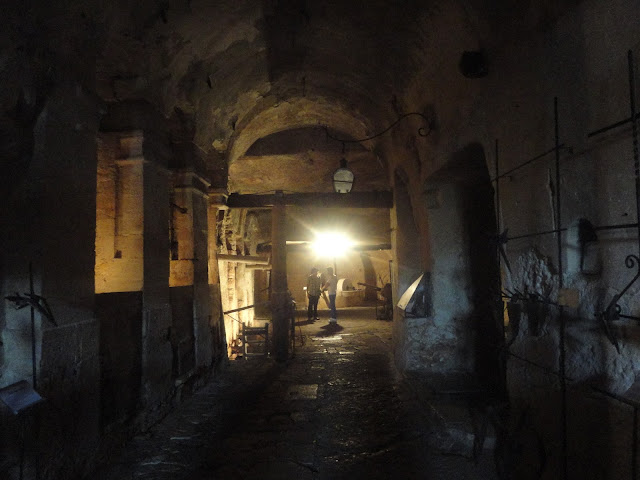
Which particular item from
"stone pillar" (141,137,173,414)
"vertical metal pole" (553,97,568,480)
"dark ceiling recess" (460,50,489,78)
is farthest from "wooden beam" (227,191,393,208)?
"vertical metal pole" (553,97,568,480)

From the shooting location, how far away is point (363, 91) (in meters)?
6.71

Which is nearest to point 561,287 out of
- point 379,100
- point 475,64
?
point 475,64

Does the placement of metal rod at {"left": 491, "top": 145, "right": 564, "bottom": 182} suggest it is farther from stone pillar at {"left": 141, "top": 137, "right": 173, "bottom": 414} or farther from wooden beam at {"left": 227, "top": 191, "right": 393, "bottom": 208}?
wooden beam at {"left": 227, "top": 191, "right": 393, "bottom": 208}

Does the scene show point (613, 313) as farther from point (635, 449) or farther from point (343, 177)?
point (343, 177)

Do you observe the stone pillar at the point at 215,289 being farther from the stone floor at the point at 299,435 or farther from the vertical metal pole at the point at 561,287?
the vertical metal pole at the point at 561,287

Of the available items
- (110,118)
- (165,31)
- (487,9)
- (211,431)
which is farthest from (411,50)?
(211,431)

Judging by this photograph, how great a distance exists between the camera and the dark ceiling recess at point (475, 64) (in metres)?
3.59

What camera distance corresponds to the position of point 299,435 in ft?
13.8

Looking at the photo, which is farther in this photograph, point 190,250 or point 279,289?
point 279,289

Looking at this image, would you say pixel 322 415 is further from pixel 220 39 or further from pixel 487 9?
pixel 220 39

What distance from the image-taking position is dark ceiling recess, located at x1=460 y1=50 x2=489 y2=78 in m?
3.59

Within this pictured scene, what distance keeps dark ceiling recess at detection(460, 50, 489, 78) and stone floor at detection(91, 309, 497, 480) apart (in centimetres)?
349

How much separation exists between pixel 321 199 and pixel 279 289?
81.4 inches

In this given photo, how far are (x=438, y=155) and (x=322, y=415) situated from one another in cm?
362
